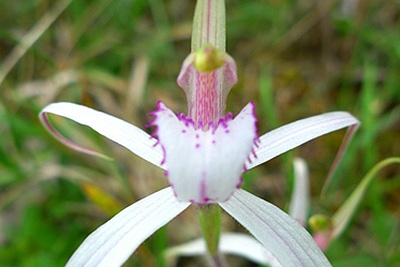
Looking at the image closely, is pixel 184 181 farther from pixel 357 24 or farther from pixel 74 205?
pixel 357 24

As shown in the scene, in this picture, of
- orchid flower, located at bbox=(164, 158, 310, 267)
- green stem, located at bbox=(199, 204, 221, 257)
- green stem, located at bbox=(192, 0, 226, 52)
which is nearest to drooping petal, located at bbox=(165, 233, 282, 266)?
orchid flower, located at bbox=(164, 158, 310, 267)

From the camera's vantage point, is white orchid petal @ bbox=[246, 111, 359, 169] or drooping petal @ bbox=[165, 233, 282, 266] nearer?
white orchid petal @ bbox=[246, 111, 359, 169]

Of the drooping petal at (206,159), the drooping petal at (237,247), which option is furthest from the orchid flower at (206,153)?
the drooping petal at (237,247)

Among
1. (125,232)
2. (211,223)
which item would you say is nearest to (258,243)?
(211,223)

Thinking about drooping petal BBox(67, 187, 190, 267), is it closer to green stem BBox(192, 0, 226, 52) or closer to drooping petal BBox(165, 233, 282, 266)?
green stem BBox(192, 0, 226, 52)

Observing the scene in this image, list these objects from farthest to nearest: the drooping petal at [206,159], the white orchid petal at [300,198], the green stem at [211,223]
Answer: the white orchid petal at [300,198], the green stem at [211,223], the drooping petal at [206,159]

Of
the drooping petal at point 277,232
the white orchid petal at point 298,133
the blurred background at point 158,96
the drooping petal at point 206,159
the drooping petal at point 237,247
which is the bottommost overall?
the drooping petal at point 277,232

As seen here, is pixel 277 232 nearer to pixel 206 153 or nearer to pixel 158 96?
pixel 206 153

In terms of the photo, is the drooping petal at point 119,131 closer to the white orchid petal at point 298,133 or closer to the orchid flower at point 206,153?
the orchid flower at point 206,153
